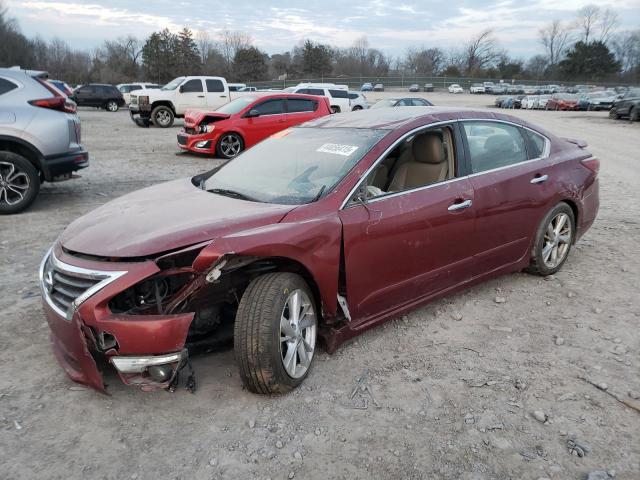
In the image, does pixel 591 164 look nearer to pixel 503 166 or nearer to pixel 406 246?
pixel 503 166

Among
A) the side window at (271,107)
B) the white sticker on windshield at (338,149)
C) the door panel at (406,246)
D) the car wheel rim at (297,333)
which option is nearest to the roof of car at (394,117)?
the white sticker on windshield at (338,149)

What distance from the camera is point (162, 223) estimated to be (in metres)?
2.88

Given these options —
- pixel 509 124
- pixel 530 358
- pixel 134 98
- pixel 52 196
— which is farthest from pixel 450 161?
pixel 134 98

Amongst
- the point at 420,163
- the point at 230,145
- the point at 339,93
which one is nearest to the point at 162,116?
the point at 339,93

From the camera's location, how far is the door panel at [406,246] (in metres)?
3.11

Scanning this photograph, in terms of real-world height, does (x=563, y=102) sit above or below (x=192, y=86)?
below

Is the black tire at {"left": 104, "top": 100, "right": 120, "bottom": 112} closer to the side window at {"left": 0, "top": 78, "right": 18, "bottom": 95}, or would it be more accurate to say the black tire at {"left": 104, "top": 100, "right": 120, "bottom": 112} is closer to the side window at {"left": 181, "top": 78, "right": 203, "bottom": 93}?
the side window at {"left": 181, "top": 78, "right": 203, "bottom": 93}

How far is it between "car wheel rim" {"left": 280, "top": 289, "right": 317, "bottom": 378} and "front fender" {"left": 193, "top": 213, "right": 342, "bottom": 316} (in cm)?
12

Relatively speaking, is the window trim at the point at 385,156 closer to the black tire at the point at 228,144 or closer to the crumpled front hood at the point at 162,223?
the crumpled front hood at the point at 162,223

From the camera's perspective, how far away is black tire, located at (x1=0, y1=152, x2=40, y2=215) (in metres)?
6.39

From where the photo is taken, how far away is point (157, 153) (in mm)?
12727

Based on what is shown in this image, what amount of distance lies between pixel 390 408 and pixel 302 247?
102 cm

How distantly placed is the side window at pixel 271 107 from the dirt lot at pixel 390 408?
29.4ft

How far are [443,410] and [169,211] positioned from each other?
1.98 m
